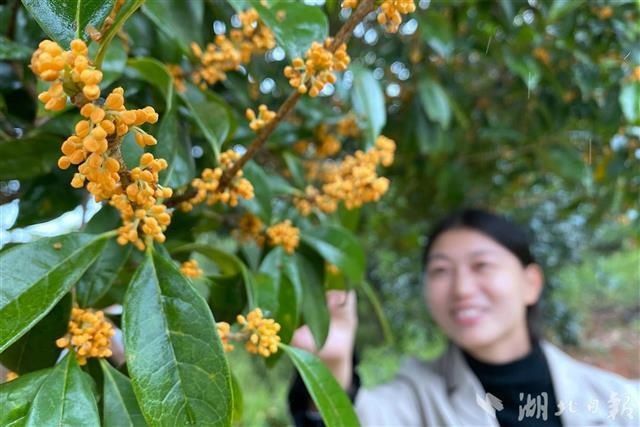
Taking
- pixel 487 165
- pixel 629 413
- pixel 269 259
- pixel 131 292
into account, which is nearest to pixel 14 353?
pixel 131 292

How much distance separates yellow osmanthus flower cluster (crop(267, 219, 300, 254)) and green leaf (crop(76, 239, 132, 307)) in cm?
14

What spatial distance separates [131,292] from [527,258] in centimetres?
97

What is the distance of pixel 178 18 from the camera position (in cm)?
50

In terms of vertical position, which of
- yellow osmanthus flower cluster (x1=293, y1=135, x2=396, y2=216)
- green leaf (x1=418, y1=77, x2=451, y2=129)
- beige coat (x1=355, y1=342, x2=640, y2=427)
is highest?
green leaf (x1=418, y1=77, x2=451, y2=129)

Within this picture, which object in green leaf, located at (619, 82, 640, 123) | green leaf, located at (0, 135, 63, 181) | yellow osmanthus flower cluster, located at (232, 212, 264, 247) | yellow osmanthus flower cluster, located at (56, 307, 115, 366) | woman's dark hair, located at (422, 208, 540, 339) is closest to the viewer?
yellow osmanthus flower cluster, located at (56, 307, 115, 366)

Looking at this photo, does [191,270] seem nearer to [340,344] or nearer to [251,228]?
[251,228]

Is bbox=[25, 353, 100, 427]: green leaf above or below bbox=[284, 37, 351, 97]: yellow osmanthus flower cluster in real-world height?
below

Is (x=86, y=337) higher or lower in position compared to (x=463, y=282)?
lower

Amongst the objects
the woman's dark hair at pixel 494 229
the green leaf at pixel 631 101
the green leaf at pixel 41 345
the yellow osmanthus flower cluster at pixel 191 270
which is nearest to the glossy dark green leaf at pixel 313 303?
the yellow osmanthus flower cluster at pixel 191 270

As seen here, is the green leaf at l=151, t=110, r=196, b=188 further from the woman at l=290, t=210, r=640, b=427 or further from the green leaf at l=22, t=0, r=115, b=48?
the woman at l=290, t=210, r=640, b=427

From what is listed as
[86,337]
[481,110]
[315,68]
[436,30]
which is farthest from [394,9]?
[481,110]

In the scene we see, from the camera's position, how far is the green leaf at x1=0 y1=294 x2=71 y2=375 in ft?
1.22

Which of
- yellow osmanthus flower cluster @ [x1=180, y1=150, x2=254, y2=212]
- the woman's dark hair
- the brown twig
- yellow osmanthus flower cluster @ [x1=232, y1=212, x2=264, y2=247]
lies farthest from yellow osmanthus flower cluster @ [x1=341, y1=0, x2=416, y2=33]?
the woman's dark hair

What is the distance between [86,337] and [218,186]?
13cm
